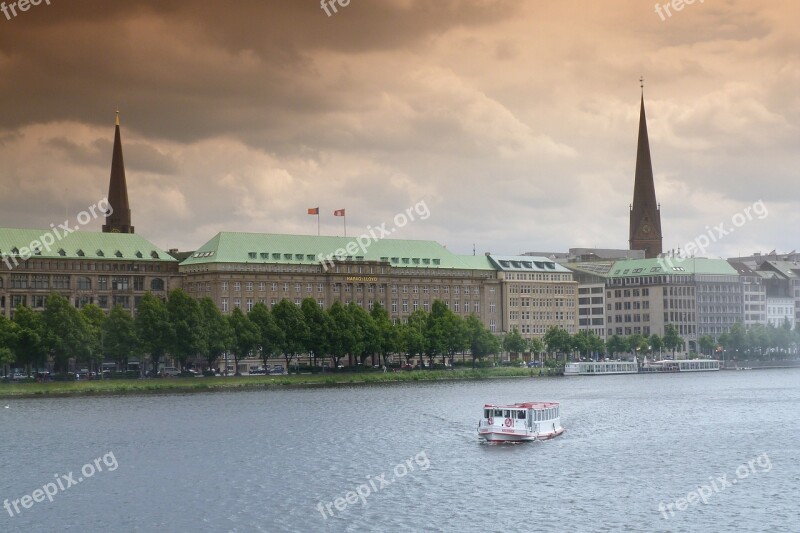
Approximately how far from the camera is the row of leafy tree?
491 ft

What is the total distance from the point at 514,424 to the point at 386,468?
1661 centimetres

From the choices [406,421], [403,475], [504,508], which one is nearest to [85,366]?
[406,421]

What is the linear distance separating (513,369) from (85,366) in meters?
57.3

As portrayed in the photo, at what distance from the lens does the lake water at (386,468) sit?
6297 cm

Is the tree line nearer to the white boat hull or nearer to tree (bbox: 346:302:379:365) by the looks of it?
tree (bbox: 346:302:379:365)

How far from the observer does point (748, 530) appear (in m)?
59.7

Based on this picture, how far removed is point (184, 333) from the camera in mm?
157125

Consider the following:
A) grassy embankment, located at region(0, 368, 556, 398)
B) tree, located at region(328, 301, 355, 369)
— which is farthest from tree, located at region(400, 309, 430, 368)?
tree, located at region(328, 301, 355, 369)

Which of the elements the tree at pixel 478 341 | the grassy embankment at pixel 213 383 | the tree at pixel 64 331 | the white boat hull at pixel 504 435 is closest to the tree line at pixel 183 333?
the tree at pixel 64 331

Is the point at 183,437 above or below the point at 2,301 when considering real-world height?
below

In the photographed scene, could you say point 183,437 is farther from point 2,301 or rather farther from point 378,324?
point 2,301

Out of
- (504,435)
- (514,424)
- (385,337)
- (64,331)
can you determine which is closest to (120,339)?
(64,331)

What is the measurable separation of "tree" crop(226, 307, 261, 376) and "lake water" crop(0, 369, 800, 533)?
35.2m

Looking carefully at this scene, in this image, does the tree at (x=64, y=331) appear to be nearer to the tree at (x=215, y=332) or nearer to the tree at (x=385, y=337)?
the tree at (x=215, y=332)
